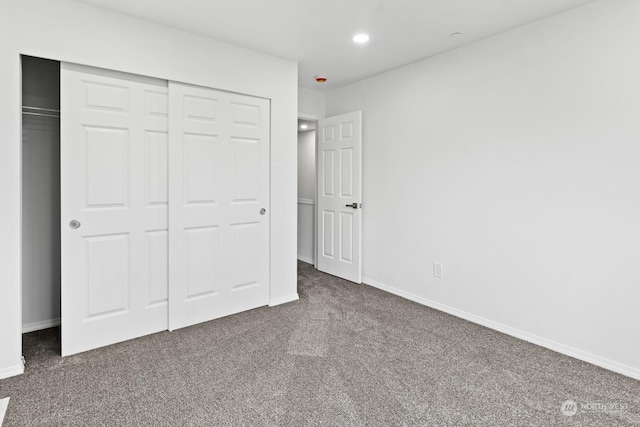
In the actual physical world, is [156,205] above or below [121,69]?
below

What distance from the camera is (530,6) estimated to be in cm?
242

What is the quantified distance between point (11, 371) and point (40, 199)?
1.37 m

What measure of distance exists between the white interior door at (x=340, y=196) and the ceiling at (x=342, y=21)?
1063mm

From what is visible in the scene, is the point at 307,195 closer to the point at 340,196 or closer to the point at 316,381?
the point at 340,196

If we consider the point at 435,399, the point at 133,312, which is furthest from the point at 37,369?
the point at 435,399

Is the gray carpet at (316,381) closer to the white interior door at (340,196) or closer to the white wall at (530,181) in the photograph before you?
the white wall at (530,181)

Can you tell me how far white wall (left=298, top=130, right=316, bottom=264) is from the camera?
529cm

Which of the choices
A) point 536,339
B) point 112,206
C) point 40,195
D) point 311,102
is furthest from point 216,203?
point 536,339

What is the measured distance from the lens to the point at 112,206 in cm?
260

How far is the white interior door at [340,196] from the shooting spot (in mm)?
4176

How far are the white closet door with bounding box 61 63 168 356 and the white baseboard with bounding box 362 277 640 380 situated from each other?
243 centimetres

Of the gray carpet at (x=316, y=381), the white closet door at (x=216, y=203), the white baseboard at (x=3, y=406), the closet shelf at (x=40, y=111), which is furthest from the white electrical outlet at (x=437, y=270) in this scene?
the closet shelf at (x=40, y=111)

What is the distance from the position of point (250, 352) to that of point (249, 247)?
106 centimetres

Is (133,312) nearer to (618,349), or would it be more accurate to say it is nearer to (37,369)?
(37,369)
